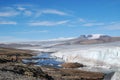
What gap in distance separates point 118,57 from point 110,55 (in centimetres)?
206

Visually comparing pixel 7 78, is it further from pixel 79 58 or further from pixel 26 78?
pixel 79 58

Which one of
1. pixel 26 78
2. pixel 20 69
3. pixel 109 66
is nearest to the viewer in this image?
pixel 26 78

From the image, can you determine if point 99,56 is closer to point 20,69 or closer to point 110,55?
point 110,55

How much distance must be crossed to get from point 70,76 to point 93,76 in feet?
9.12

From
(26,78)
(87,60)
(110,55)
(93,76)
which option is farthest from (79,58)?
(26,78)

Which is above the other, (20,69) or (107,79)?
(20,69)

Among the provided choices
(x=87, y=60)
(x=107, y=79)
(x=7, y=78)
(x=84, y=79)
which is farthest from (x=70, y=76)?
(x=87, y=60)

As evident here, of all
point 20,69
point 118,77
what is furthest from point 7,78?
point 118,77

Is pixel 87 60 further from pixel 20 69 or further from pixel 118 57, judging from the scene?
pixel 20 69

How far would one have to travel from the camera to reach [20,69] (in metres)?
29.0

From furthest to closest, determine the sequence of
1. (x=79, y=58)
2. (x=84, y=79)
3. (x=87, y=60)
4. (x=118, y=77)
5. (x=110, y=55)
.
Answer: (x=79, y=58) < (x=87, y=60) < (x=110, y=55) < (x=84, y=79) < (x=118, y=77)

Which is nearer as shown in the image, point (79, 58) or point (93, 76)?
point (93, 76)

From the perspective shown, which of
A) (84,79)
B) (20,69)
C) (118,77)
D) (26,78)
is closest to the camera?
(26,78)

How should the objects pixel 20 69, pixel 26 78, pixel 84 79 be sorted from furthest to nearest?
1. pixel 84 79
2. pixel 20 69
3. pixel 26 78
